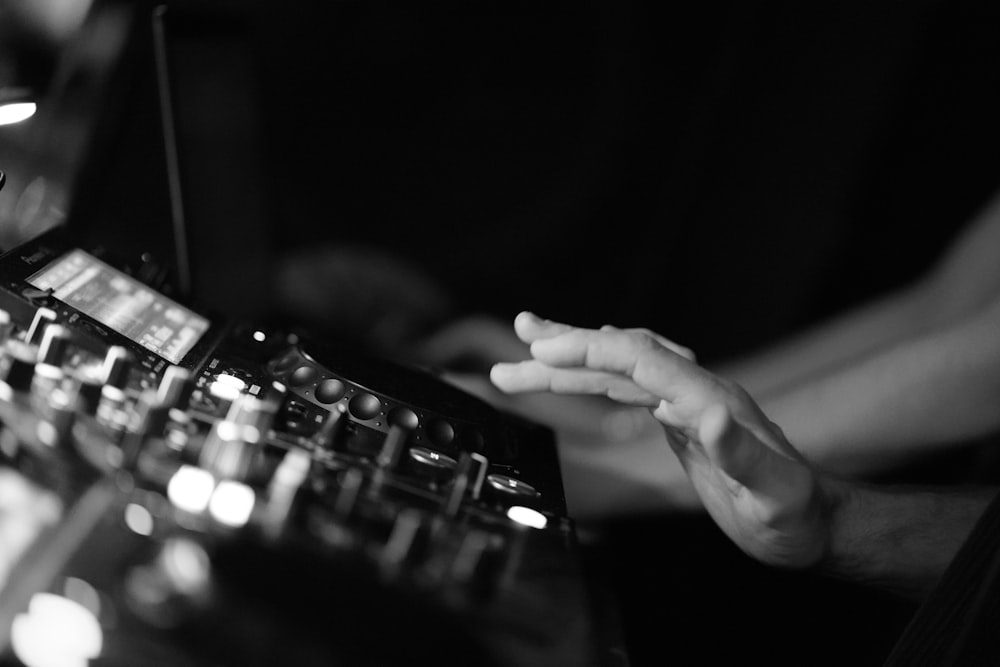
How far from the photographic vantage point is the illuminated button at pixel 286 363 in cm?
65

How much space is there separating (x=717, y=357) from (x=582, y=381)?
6.66 ft

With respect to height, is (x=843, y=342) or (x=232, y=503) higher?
(x=843, y=342)

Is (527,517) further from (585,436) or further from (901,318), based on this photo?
(901,318)

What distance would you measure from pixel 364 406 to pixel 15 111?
0.32m

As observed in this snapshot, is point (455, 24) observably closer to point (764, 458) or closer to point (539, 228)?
point (539, 228)

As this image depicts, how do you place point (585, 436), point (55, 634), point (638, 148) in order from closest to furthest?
point (55, 634) < point (585, 436) < point (638, 148)

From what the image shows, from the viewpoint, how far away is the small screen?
1.98ft

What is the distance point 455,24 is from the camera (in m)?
2.58

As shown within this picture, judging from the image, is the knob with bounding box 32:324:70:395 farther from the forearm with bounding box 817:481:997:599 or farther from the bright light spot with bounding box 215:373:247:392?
the forearm with bounding box 817:481:997:599

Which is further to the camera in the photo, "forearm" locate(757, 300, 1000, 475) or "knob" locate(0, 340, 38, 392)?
"forearm" locate(757, 300, 1000, 475)

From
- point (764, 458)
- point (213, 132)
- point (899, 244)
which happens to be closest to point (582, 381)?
point (764, 458)

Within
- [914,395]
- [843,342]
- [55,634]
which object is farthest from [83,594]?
[843,342]

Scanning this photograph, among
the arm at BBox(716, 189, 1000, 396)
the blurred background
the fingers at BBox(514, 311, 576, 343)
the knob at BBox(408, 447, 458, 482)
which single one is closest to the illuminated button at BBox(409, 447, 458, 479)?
the knob at BBox(408, 447, 458, 482)

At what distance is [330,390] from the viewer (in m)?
0.63
